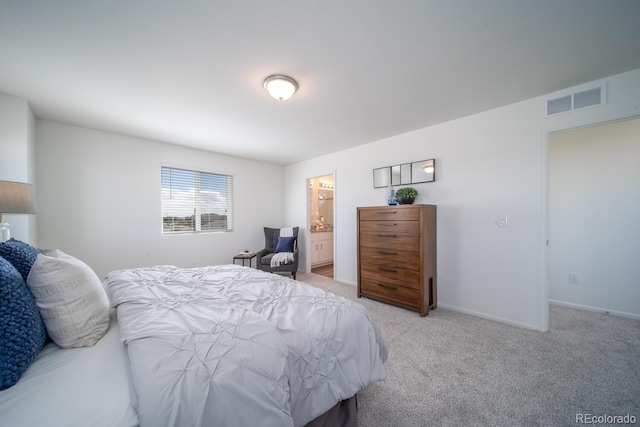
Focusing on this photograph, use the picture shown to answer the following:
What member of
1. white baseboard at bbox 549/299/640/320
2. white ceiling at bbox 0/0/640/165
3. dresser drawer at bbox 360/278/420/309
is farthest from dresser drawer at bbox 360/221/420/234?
white baseboard at bbox 549/299/640/320

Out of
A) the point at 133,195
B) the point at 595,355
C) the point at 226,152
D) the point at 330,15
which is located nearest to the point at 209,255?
the point at 133,195

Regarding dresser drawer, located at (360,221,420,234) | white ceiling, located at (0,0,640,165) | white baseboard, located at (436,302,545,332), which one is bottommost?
white baseboard, located at (436,302,545,332)

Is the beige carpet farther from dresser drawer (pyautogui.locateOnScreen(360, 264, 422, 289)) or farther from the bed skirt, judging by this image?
dresser drawer (pyautogui.locateOnScreen(360, 264, 422, 289))

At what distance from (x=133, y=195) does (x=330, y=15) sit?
12.4 ft

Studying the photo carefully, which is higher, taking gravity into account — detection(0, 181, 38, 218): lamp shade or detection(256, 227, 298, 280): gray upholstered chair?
detection(0, 181, 38, 218): lamp shade

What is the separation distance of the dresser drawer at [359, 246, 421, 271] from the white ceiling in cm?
179

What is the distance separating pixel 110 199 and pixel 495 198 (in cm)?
525

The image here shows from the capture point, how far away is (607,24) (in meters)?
1.57

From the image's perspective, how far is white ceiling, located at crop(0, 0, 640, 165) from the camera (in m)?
1.46

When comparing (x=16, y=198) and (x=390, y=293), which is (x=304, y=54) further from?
(x=390, y=293)

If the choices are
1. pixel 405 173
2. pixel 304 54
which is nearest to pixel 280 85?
pixel 304 54

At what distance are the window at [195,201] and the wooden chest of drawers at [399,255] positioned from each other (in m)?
2.85

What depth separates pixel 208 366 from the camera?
0.91 metres

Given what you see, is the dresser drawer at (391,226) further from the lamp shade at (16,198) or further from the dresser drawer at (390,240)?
the lamp shade at (16,198)
